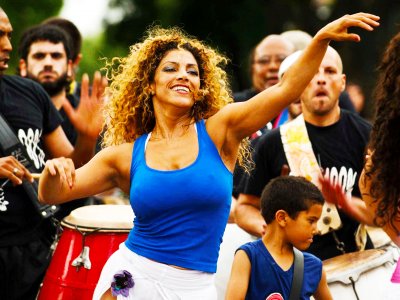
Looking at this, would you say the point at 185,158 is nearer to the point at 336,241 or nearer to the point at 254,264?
the point at 254,264

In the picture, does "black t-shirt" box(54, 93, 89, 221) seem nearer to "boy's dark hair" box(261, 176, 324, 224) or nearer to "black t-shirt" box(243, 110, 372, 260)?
"black t-shirt" box(243, 110, 372, 260)

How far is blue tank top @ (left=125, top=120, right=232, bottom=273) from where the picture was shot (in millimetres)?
4961

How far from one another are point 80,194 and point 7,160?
0.52 metres

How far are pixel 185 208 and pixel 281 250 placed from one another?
3.59ft

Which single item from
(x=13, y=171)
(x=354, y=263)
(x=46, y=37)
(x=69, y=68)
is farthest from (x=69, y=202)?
(x=354, y=263)

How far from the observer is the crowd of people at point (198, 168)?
16.2ft

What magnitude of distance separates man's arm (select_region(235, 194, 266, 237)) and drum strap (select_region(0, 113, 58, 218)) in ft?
3.88

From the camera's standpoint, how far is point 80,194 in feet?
17.4

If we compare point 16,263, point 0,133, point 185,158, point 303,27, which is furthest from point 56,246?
point 303,27

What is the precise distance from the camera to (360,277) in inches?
239

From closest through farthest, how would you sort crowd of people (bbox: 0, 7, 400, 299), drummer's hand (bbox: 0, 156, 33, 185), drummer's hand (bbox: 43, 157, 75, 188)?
crowd of people (bbox: 0, 7, 400, 299) < drummer's hand (bbox: 43, 157, 75, 188) < drummer's hand (bbox: 0, 156, 33, 185)

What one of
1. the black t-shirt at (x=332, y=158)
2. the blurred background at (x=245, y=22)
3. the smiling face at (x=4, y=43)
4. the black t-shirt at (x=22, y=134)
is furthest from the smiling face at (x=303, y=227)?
the blurred background at (x=245, y=22)

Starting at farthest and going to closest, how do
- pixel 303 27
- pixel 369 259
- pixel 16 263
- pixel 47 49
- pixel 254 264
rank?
pixel 303 27 → pixel 47 49 → pixel 16 263 → pixel 369 259 → pixel 254 264

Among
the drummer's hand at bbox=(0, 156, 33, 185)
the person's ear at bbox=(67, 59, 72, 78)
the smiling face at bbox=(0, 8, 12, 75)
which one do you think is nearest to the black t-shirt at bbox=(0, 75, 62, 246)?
the smiling face at bbox=(0, 8, 12, 75)
